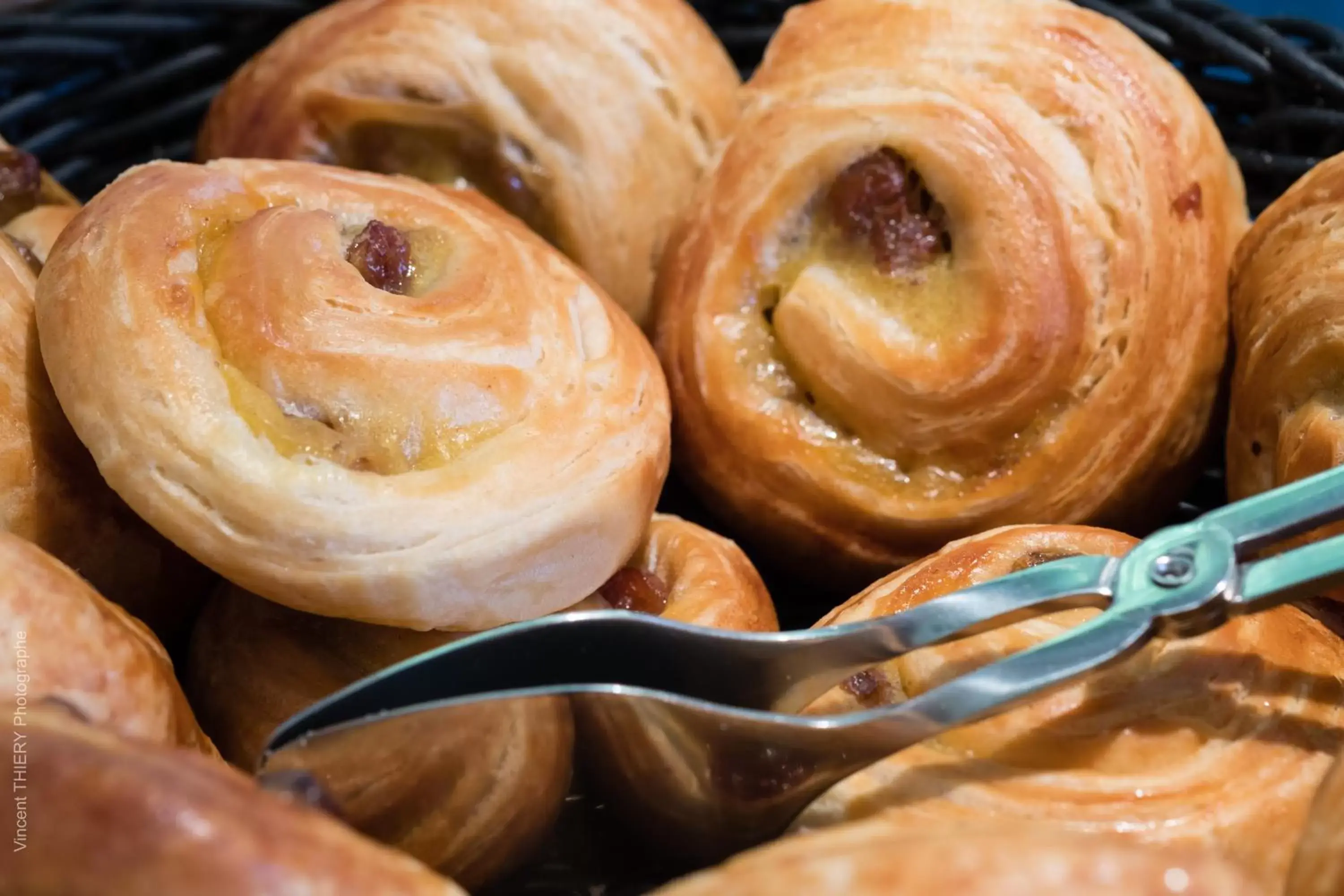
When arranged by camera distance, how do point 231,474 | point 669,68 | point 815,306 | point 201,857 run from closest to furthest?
point 201,857
point 231,474
point 815,306
point 669,68

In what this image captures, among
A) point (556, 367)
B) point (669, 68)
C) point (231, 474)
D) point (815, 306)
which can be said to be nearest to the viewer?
point (231, 474)

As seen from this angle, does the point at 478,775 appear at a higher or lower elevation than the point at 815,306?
lower

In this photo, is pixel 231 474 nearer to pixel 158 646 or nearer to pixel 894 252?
pixel 158 646

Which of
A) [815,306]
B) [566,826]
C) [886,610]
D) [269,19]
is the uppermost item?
[269,19]

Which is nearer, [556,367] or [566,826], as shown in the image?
[566,826]

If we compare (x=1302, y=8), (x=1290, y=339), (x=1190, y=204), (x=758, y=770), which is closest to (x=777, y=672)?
(x=758, y=770)

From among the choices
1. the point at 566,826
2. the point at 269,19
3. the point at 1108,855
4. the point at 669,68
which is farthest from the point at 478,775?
the point at 269,19

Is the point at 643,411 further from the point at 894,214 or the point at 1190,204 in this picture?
the point at 1190,204
